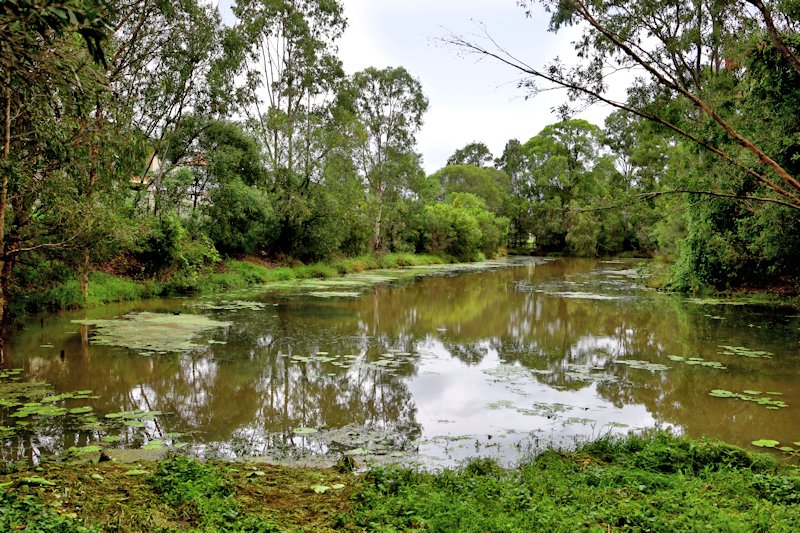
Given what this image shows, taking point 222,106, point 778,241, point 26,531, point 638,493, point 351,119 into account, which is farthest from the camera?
point 351,119

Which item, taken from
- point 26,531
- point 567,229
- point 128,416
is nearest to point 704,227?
point 128,416

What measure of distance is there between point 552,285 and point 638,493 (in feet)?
68.0

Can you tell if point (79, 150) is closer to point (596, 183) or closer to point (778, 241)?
point (778, 241)

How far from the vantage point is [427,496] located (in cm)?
375

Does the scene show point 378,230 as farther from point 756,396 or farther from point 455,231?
point 756,396

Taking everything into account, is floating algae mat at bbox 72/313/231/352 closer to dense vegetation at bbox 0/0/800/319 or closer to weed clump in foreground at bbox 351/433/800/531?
dense vegetation at bbox 0/0/800/319

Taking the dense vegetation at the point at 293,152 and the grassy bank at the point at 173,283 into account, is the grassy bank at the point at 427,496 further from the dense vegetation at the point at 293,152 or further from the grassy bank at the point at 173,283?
the grassy bank at the point at 173,283

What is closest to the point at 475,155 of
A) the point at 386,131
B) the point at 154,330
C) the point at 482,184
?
the point at 482,184

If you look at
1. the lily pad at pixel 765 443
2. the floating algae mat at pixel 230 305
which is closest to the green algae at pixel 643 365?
the lily pad at pixel 765 443

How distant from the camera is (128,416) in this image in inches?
241

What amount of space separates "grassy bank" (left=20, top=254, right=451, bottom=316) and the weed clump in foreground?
1133cm

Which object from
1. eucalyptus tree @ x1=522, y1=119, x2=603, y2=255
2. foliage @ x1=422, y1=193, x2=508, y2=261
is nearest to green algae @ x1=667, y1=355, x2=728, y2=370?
foliage @ x1=422, y1=193, x2=508, y2=261

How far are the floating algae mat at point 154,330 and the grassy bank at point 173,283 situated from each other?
1473mm

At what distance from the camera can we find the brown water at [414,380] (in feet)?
18.6
